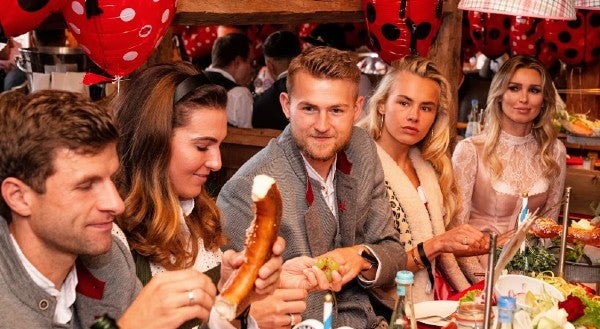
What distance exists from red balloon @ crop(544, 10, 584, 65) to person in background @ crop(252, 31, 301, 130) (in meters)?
2.37

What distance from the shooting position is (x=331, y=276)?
2.82m

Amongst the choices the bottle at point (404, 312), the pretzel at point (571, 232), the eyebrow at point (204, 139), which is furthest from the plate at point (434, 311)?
the eyebrow at point (204, 139)

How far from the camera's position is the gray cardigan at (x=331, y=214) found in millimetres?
3189

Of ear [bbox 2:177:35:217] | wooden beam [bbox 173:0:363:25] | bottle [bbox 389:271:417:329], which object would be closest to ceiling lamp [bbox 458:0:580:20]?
wooden beam [bbox 173:0:363:25]

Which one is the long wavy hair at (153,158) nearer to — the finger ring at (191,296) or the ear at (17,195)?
the ear at (17,195)

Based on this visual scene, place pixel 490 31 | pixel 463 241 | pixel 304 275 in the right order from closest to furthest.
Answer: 1. pixel 304 275
2. pixel 463 241
3. pixel 490 31

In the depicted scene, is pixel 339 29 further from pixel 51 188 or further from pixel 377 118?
pixel 51 188

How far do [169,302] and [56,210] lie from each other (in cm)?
35

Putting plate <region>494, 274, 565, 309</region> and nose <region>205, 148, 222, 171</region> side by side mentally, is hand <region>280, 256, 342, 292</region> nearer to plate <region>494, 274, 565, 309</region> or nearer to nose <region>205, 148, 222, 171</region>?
nose <region>205, 148, 222, 171</region>

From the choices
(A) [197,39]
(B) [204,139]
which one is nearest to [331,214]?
(B) [204,139]

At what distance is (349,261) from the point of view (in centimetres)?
320

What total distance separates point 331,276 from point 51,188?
112 centimetres

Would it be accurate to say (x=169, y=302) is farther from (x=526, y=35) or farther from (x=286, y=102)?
(x=526, y=35)

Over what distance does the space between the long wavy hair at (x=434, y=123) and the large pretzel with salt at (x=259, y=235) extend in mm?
2043
